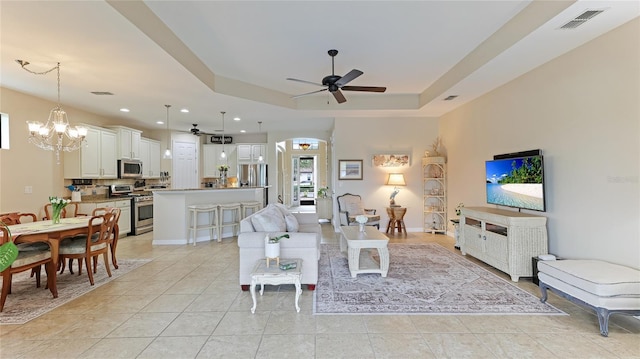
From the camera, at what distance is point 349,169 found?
6.83m

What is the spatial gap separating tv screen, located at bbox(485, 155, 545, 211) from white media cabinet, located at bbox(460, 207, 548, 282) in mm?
209

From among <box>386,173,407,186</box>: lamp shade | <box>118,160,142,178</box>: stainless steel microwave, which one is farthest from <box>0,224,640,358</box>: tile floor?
<box>118,160,142,178</box>: stainless steel microwave

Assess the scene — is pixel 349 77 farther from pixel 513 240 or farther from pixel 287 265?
pixel 513 240

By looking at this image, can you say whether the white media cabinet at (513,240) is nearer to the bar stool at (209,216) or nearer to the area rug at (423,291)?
the area rug at (423,291)

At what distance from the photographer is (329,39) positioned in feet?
11.8

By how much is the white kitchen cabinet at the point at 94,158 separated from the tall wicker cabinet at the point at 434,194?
7.32 metres

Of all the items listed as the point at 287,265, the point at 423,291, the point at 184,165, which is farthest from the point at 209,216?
the point at 423,291

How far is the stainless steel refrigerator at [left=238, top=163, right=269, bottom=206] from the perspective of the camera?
8898mm

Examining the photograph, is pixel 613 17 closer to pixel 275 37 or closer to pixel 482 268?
pixel 482 268

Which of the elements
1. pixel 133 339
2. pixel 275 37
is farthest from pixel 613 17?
pixel 133 339

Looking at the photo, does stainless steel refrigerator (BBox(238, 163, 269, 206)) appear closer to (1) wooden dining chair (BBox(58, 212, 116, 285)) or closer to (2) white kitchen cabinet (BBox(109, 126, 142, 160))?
(2) white kitchen cabinet (BBox(109, 126, 142, 160))

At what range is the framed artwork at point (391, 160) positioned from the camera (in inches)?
264

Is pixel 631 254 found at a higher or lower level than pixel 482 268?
higher

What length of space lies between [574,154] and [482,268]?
1860 mm
